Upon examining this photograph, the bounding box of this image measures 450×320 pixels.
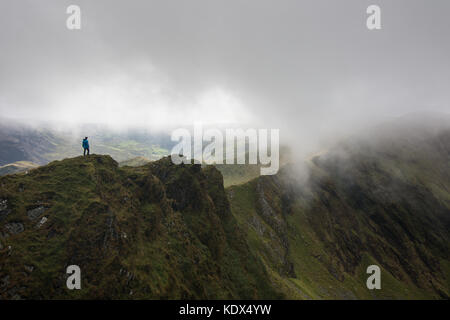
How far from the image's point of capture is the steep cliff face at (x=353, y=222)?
97750 mm

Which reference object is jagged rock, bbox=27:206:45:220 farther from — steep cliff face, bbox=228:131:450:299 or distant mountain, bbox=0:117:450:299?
steep cliff face, bbox=228:131:450:299

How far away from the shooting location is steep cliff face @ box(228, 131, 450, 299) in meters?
97.8

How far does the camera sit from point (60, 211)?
117ft

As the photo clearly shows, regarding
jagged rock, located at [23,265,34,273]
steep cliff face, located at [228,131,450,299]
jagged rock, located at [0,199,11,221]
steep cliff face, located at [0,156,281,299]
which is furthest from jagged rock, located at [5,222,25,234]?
steep cliff face, located at [228,131,450,299]

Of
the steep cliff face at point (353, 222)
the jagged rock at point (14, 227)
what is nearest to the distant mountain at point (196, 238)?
the jagged rock at point (14, 227)

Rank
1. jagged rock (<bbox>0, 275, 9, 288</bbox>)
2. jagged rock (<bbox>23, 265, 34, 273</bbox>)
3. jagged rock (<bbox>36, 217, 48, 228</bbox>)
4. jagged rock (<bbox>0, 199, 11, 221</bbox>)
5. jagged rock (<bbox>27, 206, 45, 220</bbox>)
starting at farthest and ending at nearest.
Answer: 1. jagged rock (<bbox>27, 206, 45, 220</bbox>)
2. jagged rock (<bbox>36, 217, 48, 228</bbox>)
3. jagged rock (<bbox>0, 199, 11, 221</bbox>)
4. jagged rock (<bbox>23, 265, 34, 273</bbox>)
5. jagged rock (<bbox>0, 275, 9, 288</bbox>)

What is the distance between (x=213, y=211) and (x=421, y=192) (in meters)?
167

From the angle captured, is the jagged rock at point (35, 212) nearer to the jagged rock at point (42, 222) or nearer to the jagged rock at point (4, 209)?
the jagged rock at point (42, 222)

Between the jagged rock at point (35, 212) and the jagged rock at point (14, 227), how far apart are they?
5.52 feet

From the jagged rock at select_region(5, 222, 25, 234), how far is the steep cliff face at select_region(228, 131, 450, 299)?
6377 centimetres

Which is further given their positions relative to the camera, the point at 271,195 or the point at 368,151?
the point at 368,151
